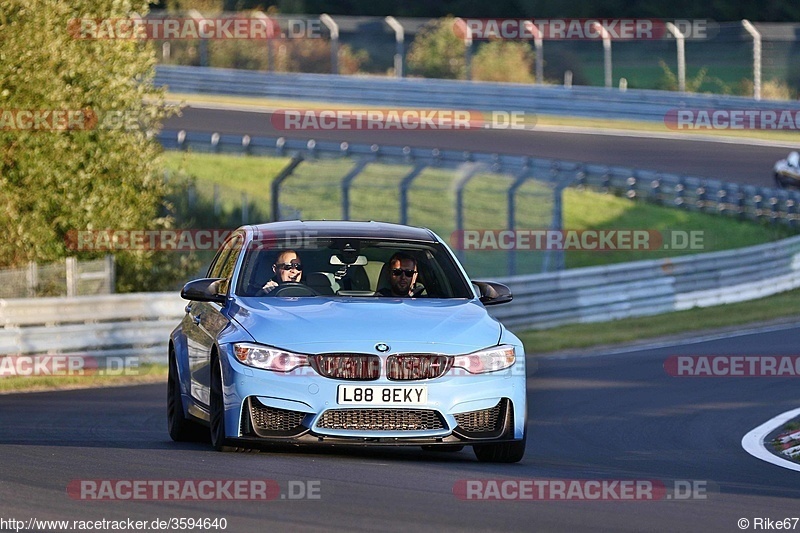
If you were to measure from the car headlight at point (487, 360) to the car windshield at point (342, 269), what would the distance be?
0.95 metres

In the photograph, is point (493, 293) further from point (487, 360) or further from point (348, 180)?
point (348, 180)

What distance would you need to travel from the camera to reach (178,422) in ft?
35.1

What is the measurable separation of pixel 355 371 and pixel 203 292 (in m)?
1.50

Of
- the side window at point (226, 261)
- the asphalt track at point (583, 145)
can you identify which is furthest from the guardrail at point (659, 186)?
the side window at point (226, 261)

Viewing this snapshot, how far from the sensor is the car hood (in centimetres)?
889

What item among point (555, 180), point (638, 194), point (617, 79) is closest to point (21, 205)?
point (555, 180)

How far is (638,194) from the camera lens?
3378 cm

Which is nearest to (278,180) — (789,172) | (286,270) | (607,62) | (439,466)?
(286,270)

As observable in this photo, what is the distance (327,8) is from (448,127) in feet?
85.9

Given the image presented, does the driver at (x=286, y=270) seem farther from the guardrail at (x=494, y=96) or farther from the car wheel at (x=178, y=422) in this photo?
the guardrail at (x=494, y=96)

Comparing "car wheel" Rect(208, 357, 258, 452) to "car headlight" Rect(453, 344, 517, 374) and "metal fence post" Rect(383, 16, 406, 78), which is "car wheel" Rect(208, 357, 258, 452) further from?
"metal fence post" Rect(383, 16, 406, 78)

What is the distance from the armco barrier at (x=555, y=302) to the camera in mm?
17531

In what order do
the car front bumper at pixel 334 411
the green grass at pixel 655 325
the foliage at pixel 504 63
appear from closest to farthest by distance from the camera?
1. the car front bumper at pixel 334 411
2. the green grass at pixel 655 325
3. the foliage at pixel 504 63

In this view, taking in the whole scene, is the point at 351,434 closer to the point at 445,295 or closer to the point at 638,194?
the point at 445,295
